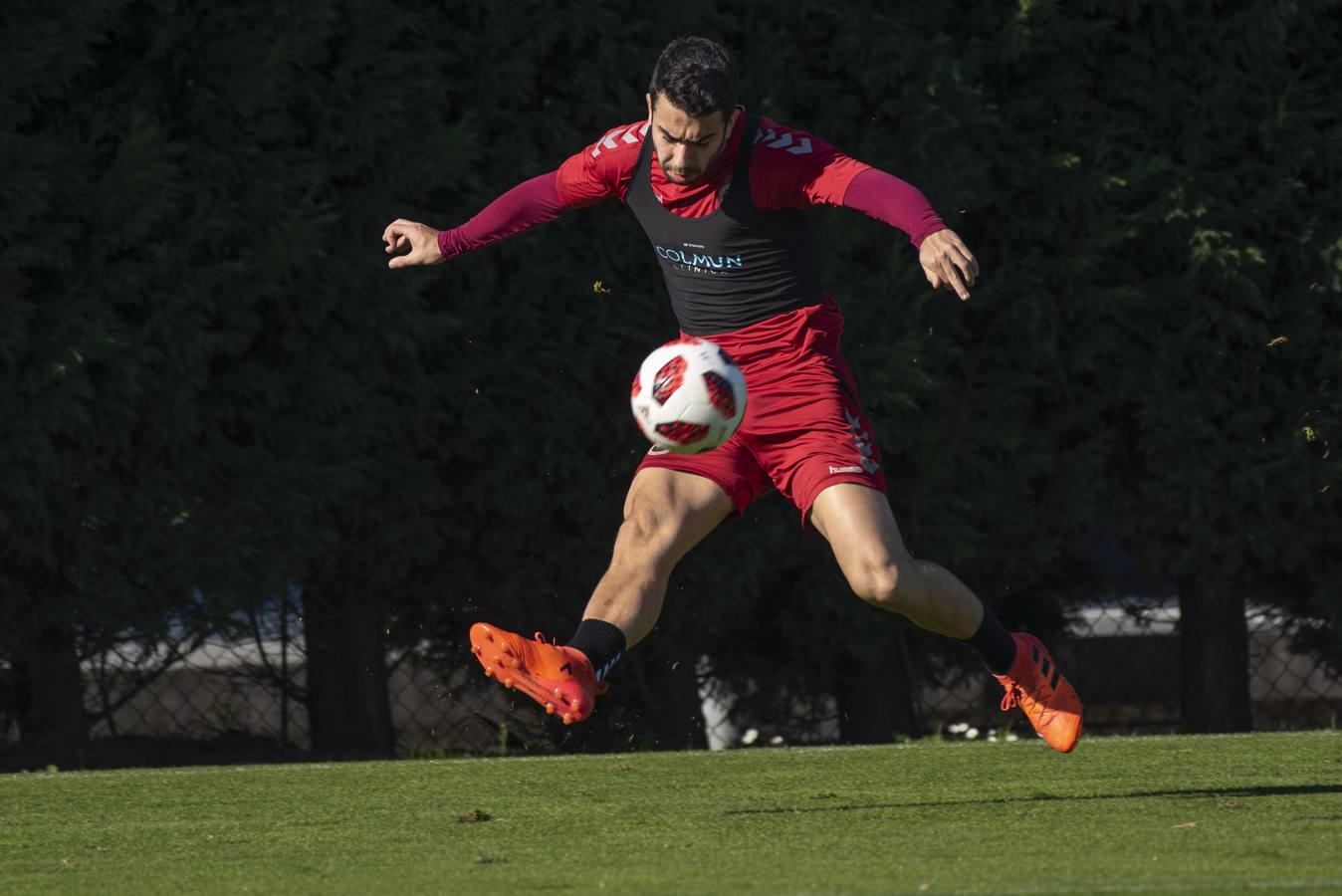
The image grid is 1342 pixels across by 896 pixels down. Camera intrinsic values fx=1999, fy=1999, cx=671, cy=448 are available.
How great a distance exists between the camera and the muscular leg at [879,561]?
5.44m

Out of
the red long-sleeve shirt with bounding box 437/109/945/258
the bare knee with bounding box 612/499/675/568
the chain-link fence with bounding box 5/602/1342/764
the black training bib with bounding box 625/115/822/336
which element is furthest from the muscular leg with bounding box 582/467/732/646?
the chain-link fence with bounding box 5/602/1342/764

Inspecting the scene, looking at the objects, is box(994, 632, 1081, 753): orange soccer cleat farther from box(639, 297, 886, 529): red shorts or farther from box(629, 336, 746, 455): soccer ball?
box(629, 336, 746, 455): soccer ball

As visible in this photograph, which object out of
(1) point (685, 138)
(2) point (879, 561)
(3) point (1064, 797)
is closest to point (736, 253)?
(1) point (685, 138)

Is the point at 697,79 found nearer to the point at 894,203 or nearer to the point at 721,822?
the point at 894,203

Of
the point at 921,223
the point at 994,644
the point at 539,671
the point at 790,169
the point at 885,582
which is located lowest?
the point at 994,644

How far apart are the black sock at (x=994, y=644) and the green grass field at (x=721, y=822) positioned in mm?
383

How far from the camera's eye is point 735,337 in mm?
5777

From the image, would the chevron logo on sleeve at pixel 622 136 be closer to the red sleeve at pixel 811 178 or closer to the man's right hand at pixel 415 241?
the red sleeve at pixel 811 178

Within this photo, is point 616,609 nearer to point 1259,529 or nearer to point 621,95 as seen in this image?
point 621,95

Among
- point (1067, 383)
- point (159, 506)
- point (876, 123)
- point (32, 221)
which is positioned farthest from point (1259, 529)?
point (32, 221)

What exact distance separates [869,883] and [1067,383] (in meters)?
4.63

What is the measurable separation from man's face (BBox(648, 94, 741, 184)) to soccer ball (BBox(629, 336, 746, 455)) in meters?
0.49

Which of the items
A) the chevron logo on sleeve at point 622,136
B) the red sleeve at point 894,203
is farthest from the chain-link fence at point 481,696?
the red sleeve at point 894,203

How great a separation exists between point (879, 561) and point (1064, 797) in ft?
3.22
